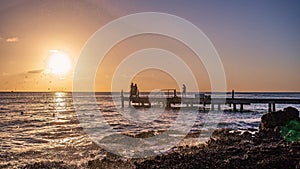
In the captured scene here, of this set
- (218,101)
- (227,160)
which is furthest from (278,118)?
(218,101)

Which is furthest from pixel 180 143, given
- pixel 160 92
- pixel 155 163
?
pixel 160 92

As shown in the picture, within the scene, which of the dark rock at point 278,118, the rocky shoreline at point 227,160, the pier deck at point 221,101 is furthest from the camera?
the pier deck at point 221,101

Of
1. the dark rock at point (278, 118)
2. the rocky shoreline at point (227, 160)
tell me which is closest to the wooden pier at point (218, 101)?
the dark rock at point (278, 118)

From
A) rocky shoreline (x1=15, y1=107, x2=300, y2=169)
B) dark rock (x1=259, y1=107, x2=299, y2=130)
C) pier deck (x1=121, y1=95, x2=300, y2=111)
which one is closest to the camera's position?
rocky shoreline (x1=15, y1=107, x2=300, y2=169)

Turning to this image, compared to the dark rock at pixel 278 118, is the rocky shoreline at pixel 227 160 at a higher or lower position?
lower

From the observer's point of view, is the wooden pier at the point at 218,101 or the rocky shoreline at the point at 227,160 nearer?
the rocky shoreline at the point at 227,160

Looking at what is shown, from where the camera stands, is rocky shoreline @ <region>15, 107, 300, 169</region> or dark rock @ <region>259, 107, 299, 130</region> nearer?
rocky shoreline @ <region>15, 107, 300, 169</region>

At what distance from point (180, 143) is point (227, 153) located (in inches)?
220

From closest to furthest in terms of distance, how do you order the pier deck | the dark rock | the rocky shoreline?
the rocky shoreline < the dark rock < the pier deck

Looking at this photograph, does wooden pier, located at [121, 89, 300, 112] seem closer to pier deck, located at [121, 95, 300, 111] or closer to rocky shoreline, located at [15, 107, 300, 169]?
pier deck, located at [121, 95, 300, 111]

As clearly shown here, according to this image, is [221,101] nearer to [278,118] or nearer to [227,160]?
[278,118]

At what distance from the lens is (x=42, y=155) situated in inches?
606

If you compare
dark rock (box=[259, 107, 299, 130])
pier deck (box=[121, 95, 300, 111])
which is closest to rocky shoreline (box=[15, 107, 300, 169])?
dark rock (box=[259, 107, 299, 130])

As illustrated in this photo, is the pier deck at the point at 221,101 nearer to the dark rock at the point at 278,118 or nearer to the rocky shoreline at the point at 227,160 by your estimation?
the dark rock at the point at 278,118
